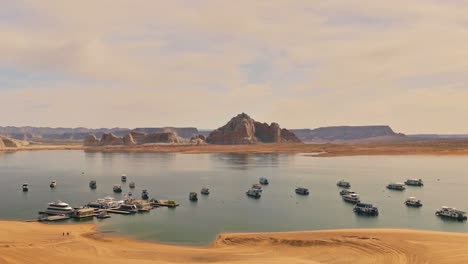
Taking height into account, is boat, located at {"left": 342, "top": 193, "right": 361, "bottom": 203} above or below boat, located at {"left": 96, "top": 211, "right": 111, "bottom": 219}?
above

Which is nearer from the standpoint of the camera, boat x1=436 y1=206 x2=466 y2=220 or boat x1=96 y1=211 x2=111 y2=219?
boat x1=436 y1=206 x2=466 y2=220

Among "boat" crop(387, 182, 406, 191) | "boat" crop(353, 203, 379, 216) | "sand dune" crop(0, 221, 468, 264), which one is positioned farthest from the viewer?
"boat" crop(387, 182, 406, 191)

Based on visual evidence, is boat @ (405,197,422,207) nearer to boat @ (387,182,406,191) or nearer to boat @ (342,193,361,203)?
boat @ (342,193,361,203)

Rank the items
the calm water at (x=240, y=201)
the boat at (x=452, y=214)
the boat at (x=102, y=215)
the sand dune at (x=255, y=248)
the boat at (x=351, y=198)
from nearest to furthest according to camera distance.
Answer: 1. the sand dune at (x=255, y=248)
2. the calm water at (x=240, y=201)
3. the boat at (x=452, y=214)
4. the boat at (x=102, y=215)
5. the boat at (x=351, y=198)

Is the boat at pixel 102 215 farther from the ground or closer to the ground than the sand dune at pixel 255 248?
closer to the ground

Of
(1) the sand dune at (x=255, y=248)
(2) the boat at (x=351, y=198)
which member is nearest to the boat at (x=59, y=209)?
(1) the sand dune at (x=255, y=248)

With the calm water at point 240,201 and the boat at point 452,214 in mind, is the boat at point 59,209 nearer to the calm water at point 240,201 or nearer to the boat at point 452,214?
the calm water at point 240,201

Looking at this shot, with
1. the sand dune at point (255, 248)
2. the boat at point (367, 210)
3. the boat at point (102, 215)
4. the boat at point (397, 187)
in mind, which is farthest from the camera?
the boat at point (397, 187)

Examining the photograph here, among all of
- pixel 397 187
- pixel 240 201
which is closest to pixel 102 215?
pixel 240 201

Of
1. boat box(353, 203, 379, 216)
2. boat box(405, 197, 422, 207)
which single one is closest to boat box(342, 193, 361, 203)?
boat box(405, 197, 422, 207)

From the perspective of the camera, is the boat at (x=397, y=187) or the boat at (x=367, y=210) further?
the boat at (x=397, y=187)

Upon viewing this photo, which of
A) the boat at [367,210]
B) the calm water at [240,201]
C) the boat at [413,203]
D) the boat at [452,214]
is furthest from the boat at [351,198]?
the boat at [452,214]
